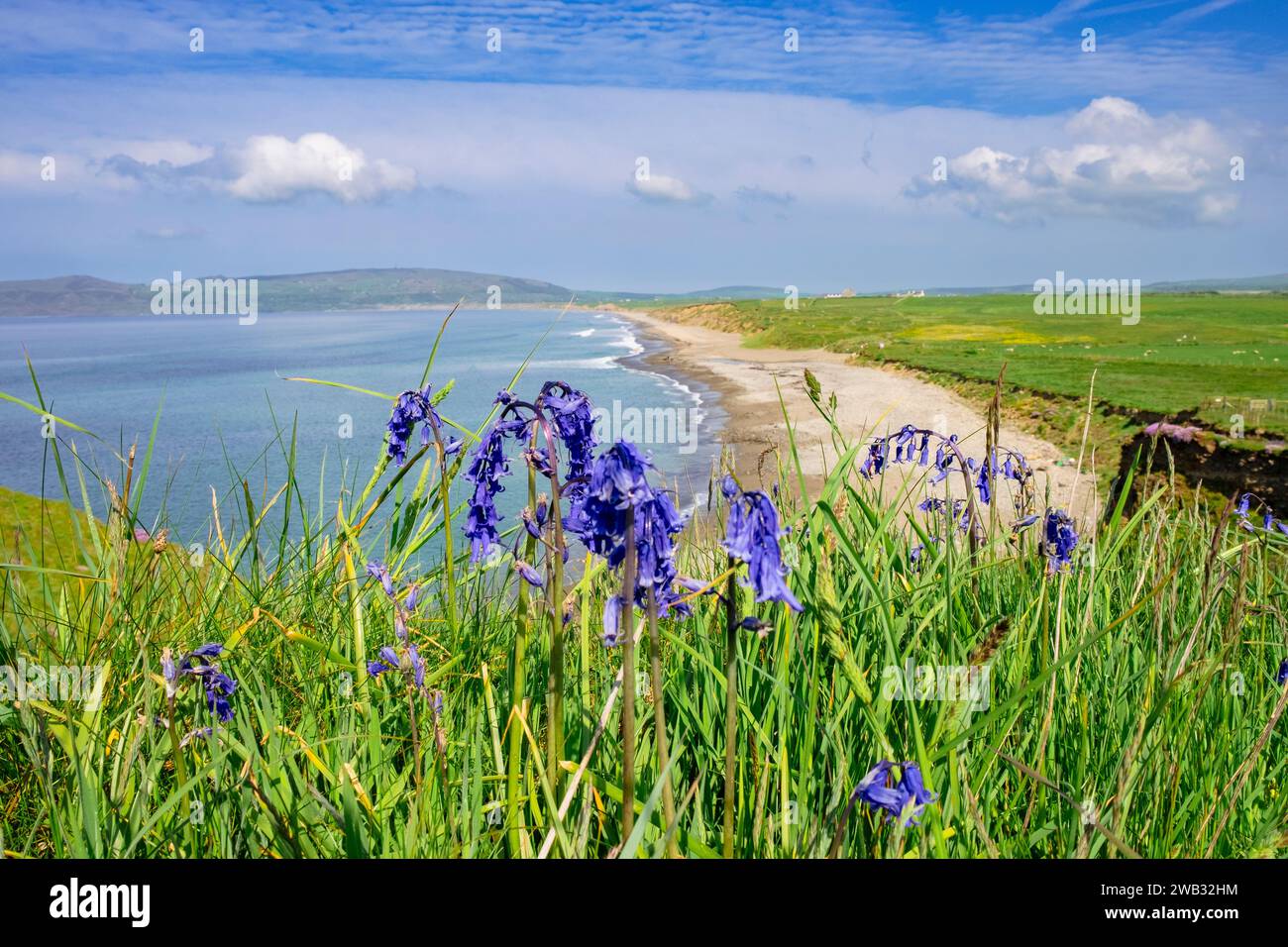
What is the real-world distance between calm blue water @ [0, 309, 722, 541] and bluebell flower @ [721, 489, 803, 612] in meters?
1.08

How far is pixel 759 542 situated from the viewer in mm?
1533

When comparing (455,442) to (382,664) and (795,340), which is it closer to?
(382,664)

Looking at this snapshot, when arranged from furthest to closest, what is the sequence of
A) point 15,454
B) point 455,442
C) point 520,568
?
point 15,454 < point 455,442 < point 520,568

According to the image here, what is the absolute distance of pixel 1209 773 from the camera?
2.17 metres

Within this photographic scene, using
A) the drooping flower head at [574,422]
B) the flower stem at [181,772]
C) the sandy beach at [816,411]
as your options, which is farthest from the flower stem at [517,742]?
the sandy beach at [816,411]

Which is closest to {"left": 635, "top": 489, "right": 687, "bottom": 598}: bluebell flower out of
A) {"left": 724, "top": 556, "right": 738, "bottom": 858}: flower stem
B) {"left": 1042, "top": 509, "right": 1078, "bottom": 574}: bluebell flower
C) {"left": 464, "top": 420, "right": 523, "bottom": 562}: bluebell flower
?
{"left": 724, "top": 556, "right": 738, "bottom": 858}: flower stem

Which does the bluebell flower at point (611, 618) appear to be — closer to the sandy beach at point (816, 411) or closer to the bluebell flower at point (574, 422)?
the bluebell flower at point (574, 422)

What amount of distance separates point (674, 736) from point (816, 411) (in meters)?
7.39

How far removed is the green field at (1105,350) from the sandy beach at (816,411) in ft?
8.25

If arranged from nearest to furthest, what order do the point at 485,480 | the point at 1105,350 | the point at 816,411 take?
the point at 485,480 < the point at 816,411 < the point at 1105,350

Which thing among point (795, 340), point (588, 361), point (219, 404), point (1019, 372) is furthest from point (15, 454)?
point (795, 340)

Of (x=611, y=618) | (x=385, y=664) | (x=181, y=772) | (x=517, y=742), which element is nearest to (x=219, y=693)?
(x=181, y=772)

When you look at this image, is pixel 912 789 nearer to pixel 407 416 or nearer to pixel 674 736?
pixel 674 736
